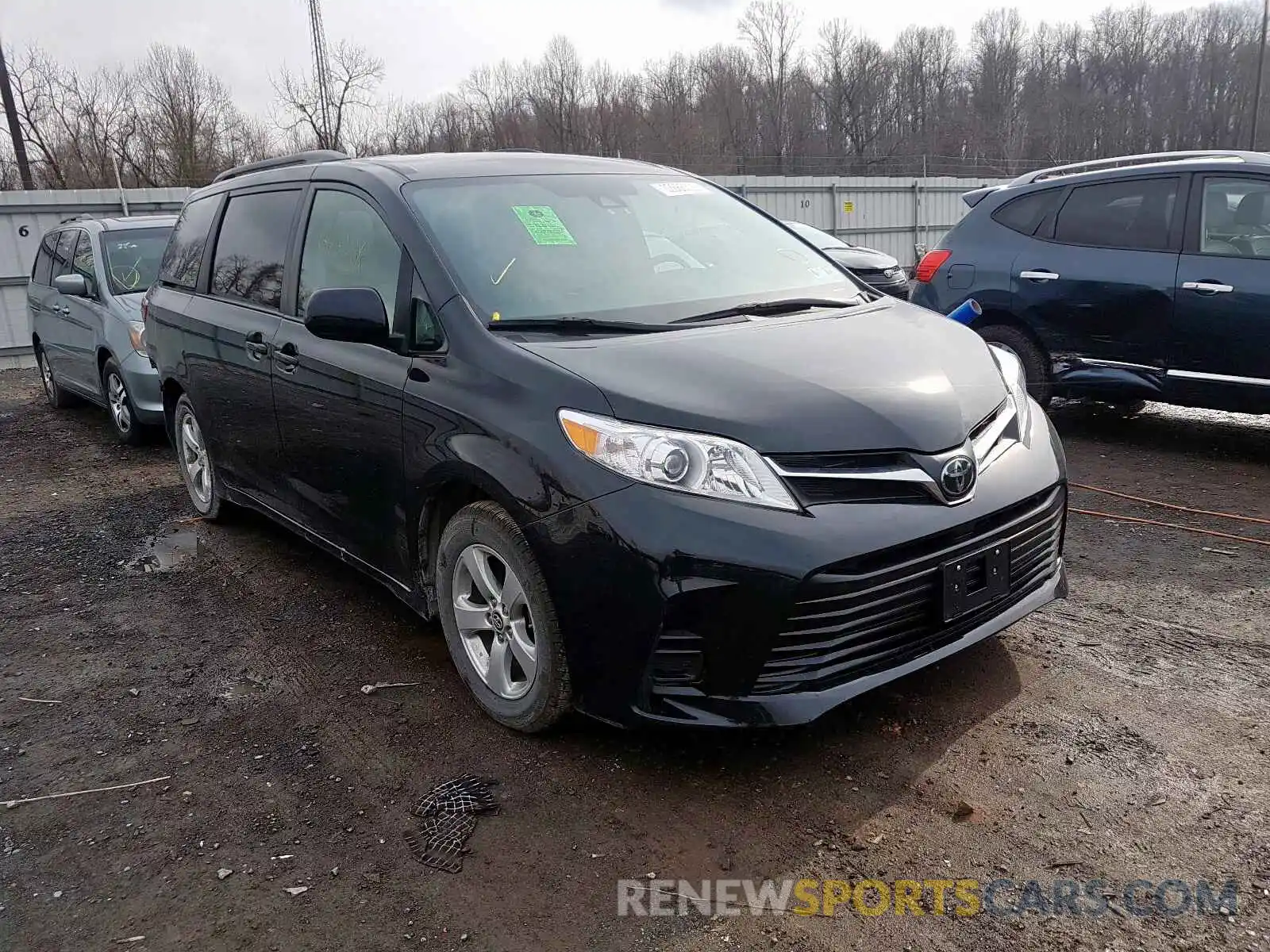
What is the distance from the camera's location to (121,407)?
316 inches

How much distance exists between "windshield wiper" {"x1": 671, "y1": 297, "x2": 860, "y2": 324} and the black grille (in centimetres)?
110

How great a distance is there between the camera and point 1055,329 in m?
6.50

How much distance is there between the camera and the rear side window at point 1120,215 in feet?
20.1

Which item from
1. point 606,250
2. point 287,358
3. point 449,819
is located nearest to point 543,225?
point 606,250

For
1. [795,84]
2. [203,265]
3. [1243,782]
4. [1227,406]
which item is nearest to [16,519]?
[203,265]

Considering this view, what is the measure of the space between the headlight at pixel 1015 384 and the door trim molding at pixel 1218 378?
9.03 ft

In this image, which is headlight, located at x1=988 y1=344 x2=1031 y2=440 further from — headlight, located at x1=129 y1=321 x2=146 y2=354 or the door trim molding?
headlight, located at x1=129 y1=321 x2=146 y2=354

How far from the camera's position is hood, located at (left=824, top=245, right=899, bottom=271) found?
16.9ft

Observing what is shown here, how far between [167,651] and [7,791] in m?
1.03

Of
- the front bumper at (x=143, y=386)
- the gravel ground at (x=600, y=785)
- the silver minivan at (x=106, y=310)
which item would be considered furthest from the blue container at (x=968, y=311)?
the front bumper at (x=143, y=386)

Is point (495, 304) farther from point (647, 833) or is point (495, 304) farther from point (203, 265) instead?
point (203, 265)

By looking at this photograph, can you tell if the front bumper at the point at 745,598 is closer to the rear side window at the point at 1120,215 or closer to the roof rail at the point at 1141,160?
the rear side window at the point at 1120,215

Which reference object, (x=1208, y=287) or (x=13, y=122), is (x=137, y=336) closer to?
(x=1208, y=287)

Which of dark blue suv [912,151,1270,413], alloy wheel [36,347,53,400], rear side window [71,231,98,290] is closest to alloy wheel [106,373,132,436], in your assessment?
rear side window [71,231,98,290]
